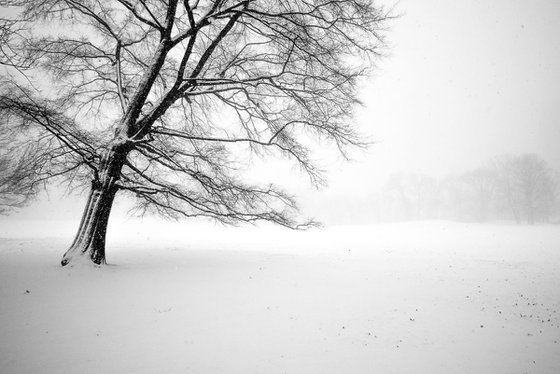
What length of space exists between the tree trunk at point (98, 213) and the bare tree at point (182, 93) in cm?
3

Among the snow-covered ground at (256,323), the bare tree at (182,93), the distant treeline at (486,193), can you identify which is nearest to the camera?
the snow-covered ground at (256,323)

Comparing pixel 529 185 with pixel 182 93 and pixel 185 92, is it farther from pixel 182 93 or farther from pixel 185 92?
pixel 182 93

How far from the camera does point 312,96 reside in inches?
273

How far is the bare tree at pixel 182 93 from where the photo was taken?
6059 millimetres

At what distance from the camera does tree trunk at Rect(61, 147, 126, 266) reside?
6.39m

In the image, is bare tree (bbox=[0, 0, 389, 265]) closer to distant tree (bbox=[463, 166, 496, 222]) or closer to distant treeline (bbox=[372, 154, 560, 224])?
distant treeline (bbox=[372, 154, 560, 224])

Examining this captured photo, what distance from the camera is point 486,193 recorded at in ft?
198

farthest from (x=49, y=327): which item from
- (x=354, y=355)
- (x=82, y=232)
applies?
(x=354, y=355)

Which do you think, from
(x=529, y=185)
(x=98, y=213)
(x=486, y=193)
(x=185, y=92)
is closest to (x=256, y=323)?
(x=98, y=213)

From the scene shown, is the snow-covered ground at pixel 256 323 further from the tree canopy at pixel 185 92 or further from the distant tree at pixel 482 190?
the distant tree at pixel 482 190

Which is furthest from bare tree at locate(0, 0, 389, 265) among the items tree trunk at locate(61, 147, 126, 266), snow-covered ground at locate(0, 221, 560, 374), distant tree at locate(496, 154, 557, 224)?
distant tree at locate(496, 154, 557, 224)

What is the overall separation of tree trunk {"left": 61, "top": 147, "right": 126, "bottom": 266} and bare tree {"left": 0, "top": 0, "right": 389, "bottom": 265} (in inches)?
1.1

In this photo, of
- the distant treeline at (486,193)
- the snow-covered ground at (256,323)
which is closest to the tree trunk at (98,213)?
the snow-covered ground at (256,323)

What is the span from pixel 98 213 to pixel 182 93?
3756 millimetres
